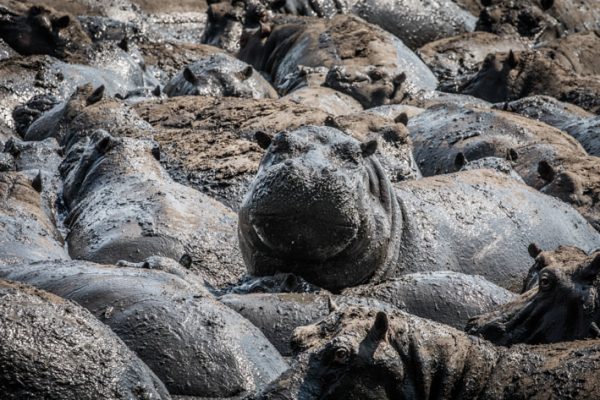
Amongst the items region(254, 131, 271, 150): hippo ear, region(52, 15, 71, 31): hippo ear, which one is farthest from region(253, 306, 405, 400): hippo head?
region(52, 15, 71, 31): hippo ear

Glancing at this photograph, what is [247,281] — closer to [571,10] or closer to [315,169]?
[315,169]

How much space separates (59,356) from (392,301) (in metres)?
3.11

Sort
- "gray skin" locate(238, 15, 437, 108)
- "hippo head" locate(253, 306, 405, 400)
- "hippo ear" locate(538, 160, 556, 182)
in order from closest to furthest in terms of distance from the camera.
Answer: "hippo head" locate(253, 306, 405, 400)
"hippo ear" locate(538, 160, 556, 182)
"gray skin" locate(238, 15, 437, 108)

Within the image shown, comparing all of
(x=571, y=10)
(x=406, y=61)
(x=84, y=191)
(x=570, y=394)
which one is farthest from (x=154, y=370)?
(x=571, y=10)

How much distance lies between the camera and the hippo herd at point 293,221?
6512mm

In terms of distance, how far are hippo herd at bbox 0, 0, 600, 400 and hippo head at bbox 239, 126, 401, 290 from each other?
0.05 feet

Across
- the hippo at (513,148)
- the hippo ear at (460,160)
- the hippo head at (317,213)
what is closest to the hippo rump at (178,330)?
the hippo head at (317,213)

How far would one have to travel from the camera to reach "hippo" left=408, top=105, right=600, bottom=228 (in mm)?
12727

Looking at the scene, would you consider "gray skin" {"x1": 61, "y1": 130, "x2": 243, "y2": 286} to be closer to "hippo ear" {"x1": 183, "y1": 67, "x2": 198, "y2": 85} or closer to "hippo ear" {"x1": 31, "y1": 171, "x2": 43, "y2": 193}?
"hippo ear" {"x1": 31, "y1": 171, "x2": 43, "y2": 193}

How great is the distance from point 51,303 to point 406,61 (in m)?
12.4

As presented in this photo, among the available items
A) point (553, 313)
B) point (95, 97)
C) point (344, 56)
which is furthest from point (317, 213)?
point (344, 56)

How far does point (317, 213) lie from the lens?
9180 millimetres

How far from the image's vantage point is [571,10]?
25.0 metres

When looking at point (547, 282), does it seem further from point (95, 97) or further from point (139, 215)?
point (95, 97)
